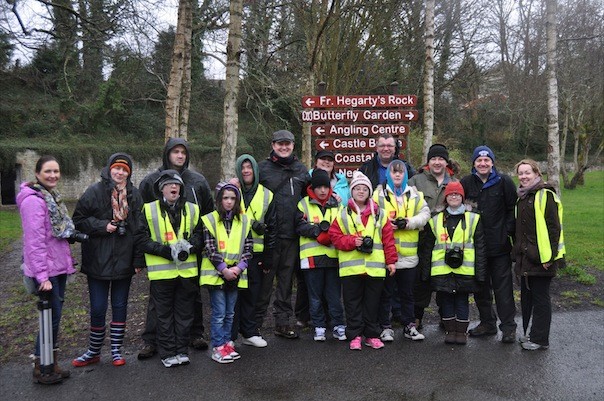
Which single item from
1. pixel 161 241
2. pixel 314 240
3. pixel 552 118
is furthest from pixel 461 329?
pixel 552 118

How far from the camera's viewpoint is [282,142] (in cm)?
559

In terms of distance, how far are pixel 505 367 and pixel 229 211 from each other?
2.93 metres

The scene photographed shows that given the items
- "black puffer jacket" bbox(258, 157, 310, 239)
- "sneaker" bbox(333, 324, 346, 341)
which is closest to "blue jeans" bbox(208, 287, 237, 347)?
"black puffer jacket" bbox(258, 157, 310, 239)

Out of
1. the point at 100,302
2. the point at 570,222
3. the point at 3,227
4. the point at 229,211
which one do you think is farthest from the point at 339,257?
the point at 3,227

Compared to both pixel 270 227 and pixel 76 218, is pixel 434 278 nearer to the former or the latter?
pixel 270 227

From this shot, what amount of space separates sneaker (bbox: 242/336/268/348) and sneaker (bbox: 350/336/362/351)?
88cm

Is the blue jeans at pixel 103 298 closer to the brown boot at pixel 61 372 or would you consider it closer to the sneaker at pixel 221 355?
the brown boot at pixel 61 372

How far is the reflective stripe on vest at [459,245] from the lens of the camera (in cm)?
530

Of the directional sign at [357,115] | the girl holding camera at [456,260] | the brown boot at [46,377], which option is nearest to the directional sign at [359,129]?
the directional sign at [357,115]

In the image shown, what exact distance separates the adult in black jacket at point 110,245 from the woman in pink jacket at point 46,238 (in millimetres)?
182

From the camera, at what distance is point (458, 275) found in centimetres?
531

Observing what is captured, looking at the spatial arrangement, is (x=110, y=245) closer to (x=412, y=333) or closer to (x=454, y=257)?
(x=412, y=333)

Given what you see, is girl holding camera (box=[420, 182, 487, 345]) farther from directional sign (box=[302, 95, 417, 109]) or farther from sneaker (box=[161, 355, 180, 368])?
directional sign (box=[302, 95, 417, 109])

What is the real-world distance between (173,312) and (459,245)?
116 inches
